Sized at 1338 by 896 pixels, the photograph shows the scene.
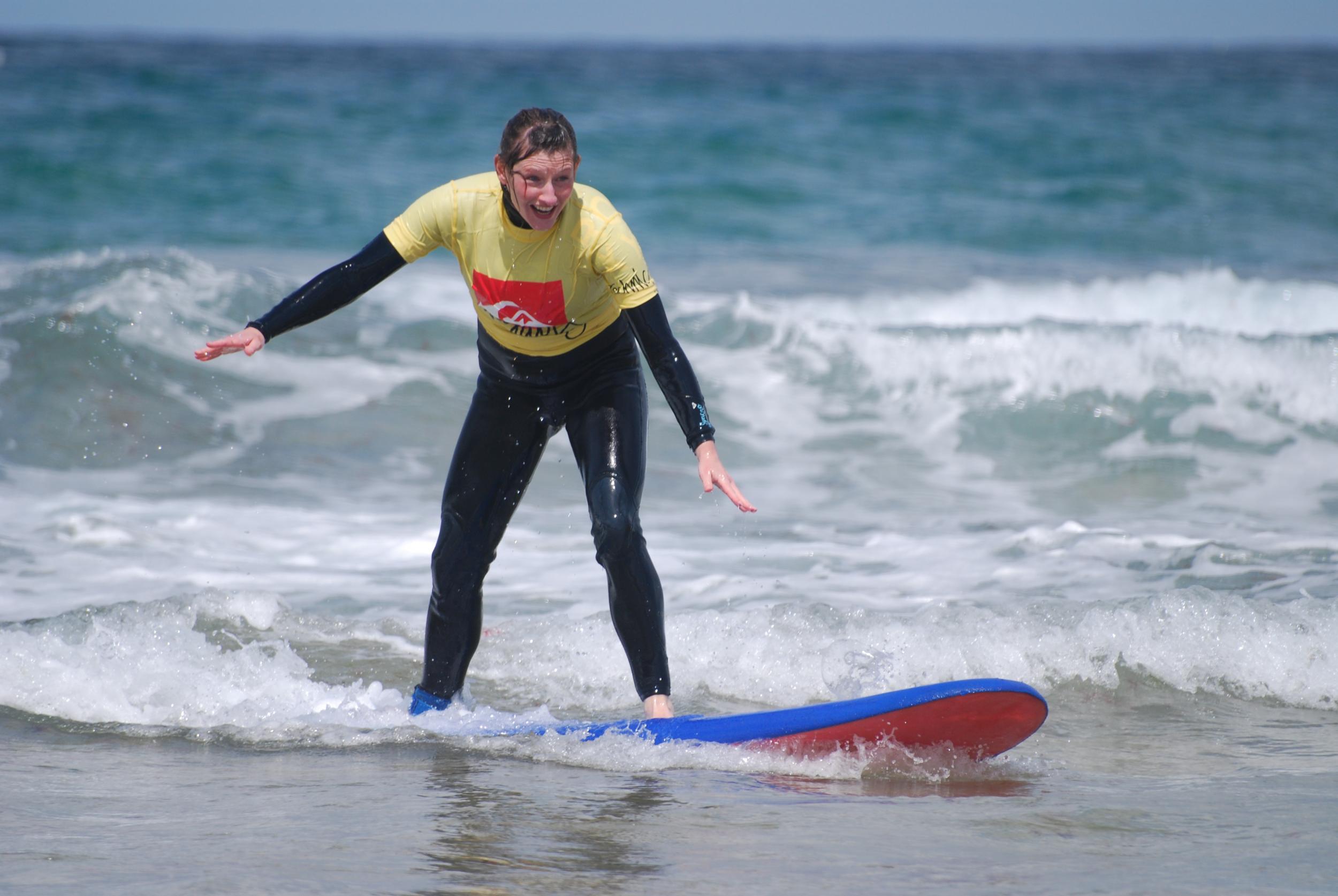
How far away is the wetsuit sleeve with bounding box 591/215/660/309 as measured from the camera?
11.3 ft

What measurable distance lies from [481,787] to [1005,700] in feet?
4.43

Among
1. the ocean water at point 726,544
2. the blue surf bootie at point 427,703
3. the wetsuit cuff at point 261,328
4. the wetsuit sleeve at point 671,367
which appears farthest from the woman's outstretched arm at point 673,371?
the blue surf bootie at point 427,703

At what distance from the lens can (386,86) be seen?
96.3 feet

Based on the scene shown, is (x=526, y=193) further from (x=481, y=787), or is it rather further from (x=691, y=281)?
(x=691, y=281)

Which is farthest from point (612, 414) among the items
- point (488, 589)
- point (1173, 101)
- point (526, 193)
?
point (1173, 101)

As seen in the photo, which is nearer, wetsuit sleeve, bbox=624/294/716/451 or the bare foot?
wetsuit sleeve, bbox=624/294/716/451

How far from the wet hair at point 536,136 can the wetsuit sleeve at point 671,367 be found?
480 mm

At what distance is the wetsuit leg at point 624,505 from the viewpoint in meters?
3.54

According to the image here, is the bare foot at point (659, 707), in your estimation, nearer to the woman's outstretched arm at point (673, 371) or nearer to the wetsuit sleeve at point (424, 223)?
the woman's outstretched arm at point (673, 371)

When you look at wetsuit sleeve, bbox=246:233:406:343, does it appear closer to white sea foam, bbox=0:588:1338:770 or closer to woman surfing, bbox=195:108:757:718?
woman surfing, bbox=195:108:757:718

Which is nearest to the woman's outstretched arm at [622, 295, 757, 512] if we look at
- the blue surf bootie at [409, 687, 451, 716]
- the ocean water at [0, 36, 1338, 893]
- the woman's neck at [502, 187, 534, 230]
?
the woman's neck at [502, 187, 534, 230]

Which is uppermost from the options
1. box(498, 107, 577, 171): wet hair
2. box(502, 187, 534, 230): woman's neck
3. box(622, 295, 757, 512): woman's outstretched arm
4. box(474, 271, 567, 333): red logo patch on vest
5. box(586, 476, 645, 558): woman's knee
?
box(498, 107, 577, 171): wet hair

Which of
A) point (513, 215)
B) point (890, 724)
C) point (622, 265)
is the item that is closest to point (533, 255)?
point (513, 215)

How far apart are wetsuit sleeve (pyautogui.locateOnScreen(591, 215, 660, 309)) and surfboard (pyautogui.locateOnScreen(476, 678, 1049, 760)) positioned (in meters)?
1.18
